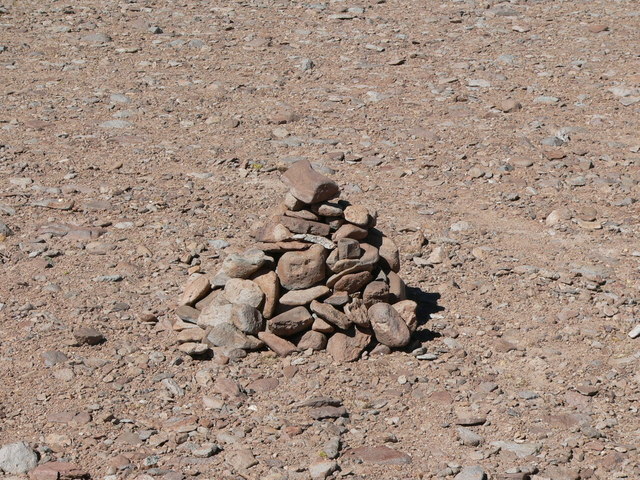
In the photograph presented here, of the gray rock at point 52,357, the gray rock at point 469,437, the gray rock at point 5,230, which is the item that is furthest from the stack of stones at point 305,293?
the gray rock at point 5,230

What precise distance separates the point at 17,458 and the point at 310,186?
2.31 meters

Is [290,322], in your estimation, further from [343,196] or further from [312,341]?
[343,196]

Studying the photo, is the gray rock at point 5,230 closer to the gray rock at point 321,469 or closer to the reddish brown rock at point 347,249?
the reddish brown rock at point 347,249

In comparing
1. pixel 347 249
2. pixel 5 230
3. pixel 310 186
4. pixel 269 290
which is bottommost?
pixel 5 230

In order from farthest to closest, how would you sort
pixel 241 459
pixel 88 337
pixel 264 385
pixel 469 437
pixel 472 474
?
pixel 88 337 → pixel 264 385 → pixel 469 437 → pixel 241 459 → pixel 472 474

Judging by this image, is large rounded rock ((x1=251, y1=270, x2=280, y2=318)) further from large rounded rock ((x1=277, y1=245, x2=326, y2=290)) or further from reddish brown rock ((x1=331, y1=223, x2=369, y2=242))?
reddish brown rock ((x1=331, y1=223, x2=369, y2=242))

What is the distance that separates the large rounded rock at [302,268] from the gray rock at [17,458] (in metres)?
1.83

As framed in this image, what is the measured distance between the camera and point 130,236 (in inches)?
271

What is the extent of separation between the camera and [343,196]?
25.3 feet

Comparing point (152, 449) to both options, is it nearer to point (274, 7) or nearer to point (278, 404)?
point (278, 404)

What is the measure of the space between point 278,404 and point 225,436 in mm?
418

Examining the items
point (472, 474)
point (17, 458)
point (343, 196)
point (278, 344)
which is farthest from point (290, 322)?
point (343, 196)

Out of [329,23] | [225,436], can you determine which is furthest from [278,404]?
[329,23]

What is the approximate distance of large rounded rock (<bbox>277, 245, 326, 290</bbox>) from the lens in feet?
18.4
